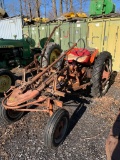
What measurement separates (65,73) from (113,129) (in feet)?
4.41

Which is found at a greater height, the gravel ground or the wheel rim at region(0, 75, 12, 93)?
the wheel rim at region(0, 75, 12, 93)

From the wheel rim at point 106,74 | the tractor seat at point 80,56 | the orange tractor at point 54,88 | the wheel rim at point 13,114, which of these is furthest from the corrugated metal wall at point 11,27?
the wheel rim at point 13,114

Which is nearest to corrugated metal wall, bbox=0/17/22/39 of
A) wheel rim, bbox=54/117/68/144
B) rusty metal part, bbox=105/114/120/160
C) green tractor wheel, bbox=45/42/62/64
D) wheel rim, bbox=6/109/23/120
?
green tractor wheel, bbox=45/42/62/64

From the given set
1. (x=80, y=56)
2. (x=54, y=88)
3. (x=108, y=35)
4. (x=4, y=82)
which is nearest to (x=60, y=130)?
(x=54, y=88)

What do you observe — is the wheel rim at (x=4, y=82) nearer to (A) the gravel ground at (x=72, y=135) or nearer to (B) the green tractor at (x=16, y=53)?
(B) the green tractor at (x=16, y=53)

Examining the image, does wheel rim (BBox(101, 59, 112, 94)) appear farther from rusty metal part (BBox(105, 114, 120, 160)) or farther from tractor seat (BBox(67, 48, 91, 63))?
rusty metal part (BBox(105, 114, 120, 160))

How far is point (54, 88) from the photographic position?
2.75 m

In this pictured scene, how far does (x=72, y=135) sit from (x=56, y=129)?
45 centimetres

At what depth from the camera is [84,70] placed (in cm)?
380

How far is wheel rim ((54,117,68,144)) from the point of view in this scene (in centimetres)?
245

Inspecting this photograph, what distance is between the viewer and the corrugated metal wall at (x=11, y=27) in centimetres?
1046

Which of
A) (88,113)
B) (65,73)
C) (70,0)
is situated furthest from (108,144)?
(70,0)

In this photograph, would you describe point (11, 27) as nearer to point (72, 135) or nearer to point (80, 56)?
point (80, 56)

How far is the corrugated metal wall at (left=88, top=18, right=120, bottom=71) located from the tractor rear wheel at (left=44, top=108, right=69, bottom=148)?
4.03 m
